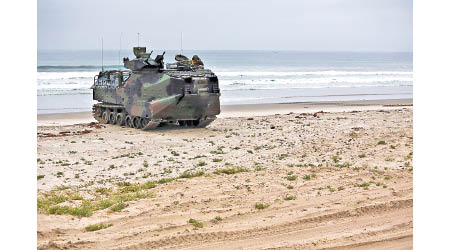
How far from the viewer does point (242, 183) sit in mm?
11531

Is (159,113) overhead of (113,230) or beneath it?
overhead

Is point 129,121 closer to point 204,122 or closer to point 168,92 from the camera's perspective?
point 168,92

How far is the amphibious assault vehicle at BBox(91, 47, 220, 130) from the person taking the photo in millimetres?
18703

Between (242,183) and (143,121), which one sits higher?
(143,121)

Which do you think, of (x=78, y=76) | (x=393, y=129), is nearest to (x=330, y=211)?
(x=393, y=129)

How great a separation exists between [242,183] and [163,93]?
306 inches

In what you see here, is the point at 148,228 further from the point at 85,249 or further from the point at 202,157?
the point at 202,157

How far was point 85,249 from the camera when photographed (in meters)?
7.64

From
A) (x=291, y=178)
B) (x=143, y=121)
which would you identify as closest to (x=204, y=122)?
(x=143, y=121)

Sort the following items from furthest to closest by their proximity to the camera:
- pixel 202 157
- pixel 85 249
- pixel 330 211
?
pixel 202 157 → pixel 330 211 → pixel 85 249

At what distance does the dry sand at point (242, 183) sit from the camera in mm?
8203

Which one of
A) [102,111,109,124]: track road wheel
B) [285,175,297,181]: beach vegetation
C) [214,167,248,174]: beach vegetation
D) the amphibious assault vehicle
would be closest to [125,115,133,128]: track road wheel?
the amphibious assault vehicle

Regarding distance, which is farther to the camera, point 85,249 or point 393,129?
point 393,129

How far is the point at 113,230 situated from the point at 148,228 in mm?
455
